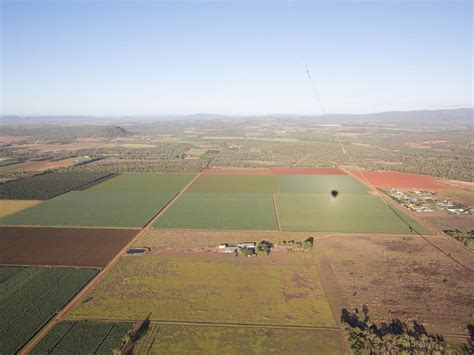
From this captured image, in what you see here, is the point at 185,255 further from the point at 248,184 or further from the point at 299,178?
the point at 299,178

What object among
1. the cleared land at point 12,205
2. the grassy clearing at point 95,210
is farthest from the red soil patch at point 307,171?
the cleared land at point 12,205

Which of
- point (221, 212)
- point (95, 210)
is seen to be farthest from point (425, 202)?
point (95, 210)

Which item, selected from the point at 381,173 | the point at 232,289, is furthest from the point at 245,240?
the point at 381,173

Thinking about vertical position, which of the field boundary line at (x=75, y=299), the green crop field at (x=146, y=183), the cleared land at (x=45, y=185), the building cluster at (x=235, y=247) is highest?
the cleared land at (x=45, y=185)

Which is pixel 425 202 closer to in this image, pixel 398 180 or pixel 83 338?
pixel 398 180

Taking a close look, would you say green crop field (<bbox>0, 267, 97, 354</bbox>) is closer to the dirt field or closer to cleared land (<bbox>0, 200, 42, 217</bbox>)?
cleared land (<bbox>0, 200, 42, 217</bbox>)

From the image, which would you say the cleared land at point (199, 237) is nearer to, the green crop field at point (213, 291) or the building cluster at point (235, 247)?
the building cluster at point (235, 247)
